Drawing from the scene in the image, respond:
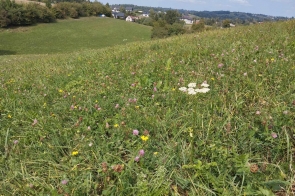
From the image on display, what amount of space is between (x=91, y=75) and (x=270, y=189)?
4386mm

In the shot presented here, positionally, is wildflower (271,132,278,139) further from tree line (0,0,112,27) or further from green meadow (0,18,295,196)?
tree line (0,0,112,27)

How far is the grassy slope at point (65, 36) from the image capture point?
172 ft

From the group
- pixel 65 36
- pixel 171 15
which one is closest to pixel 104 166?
pixel 65 36

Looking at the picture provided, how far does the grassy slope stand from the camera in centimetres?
5231

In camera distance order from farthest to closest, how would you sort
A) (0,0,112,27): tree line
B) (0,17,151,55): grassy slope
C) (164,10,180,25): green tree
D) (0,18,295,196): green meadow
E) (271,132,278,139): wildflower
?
(164,10,180,25): green tree, (0,0,112,27): tree line, (0,17,151,55): grassy slope, (271,132,278,139): wildflower, (0,18,295,196): green meadow

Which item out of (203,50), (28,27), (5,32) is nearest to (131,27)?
(28,27)

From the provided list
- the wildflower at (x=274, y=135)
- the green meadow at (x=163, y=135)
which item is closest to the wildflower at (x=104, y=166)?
the green meadow at (x=163, y=135)

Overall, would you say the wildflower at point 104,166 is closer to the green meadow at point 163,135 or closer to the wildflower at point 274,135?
the green meadow at point 163,135

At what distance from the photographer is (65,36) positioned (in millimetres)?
64812

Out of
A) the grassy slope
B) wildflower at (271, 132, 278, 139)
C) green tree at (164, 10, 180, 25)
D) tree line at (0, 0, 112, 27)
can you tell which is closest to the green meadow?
wildflower at (271, 132, 278, 139)

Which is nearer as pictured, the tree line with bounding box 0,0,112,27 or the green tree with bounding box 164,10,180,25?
the tree line with bounding box 0,0,112,27

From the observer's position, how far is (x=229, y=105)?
287 centimetres

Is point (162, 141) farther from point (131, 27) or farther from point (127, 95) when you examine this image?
point (131, 27)

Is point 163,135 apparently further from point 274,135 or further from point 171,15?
point 171,15
